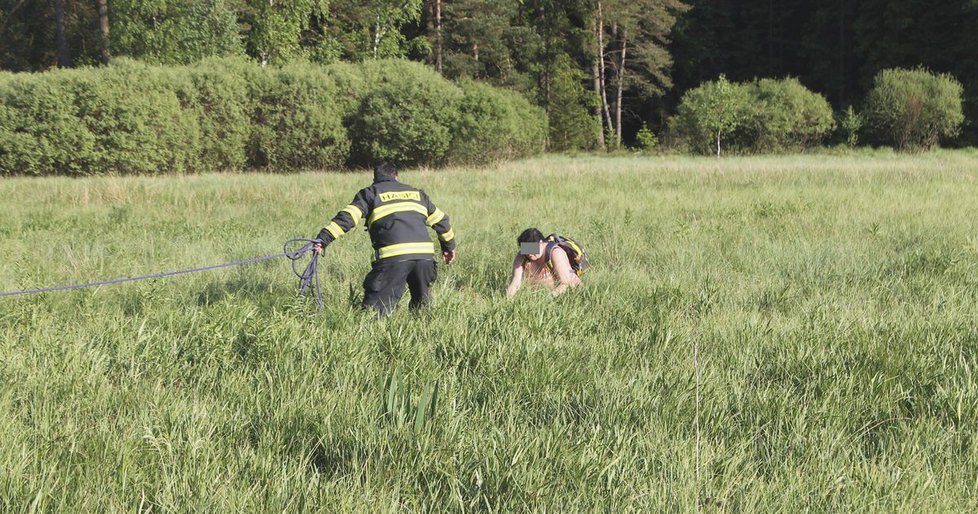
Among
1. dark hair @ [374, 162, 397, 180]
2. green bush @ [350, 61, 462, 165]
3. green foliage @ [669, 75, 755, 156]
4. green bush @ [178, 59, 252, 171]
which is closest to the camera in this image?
dark hair @ [374, 162, 397, 180]

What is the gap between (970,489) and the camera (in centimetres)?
252

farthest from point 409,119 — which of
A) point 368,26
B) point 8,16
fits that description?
point 8,16

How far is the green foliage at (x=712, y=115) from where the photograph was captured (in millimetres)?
30703

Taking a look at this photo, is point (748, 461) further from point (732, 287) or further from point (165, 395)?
point (732, 287)

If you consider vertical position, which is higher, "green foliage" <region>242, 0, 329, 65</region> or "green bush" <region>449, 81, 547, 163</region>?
"green foliage" <region>242, 0, 329, 65</region>

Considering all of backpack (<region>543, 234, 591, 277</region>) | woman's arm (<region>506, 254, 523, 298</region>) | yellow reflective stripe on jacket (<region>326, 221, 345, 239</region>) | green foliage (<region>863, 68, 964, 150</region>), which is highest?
green foliage (<region>863, 68, 964, 150</region>)

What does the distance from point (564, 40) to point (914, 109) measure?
64.1ft

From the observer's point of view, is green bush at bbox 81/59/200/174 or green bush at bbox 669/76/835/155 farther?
green bush at bbox 669/76/835/155

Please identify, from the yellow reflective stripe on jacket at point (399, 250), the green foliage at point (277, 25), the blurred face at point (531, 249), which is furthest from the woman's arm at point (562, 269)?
the green foliage at point (277, 25)

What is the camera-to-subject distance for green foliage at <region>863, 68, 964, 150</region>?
31.5 meters

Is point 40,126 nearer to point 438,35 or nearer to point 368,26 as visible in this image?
point 368,26

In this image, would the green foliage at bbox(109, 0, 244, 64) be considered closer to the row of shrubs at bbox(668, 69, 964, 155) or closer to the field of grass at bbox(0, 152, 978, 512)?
the field of grass at bbox(0, 152, 978, 512)

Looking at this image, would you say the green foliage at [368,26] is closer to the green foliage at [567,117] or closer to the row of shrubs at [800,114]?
the green foliage at [567,117]

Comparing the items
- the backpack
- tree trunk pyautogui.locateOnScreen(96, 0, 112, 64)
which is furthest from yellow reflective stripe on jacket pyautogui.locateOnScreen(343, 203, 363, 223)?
tree trunk pyautogui.locateOnScreen(96, 0, 112, 64)
